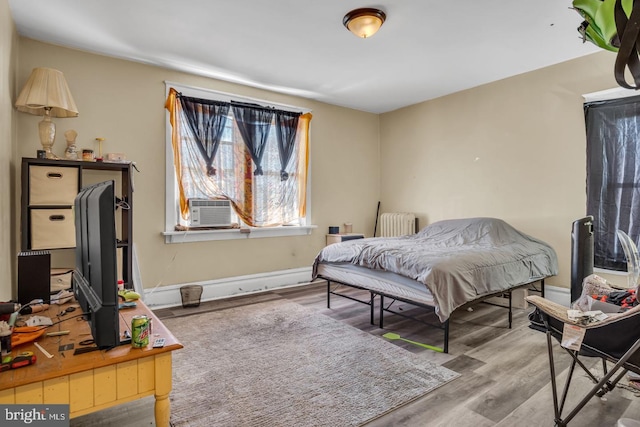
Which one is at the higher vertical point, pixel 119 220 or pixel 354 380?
pixel 119 220

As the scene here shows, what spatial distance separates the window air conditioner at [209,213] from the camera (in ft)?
13.1

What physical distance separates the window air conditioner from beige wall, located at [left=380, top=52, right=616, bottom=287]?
283cm

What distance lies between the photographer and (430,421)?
1.81 m

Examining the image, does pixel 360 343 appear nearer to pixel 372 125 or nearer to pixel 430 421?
pixel 430 421

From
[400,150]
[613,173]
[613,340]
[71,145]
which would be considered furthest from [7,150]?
[613,173]

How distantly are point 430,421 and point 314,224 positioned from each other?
3546 millimetres

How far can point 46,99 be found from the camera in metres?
2.71

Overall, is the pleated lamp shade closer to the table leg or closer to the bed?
the table leg

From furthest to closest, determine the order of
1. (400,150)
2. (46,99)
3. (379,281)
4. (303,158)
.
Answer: (400,150)
(303,158)
(379,281)
(46,99)

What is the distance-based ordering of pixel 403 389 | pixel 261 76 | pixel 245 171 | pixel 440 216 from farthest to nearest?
pixel 440 216, pixel 245 171, pixel 261 76, pixel 403 389

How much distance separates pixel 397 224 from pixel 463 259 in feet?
8.17

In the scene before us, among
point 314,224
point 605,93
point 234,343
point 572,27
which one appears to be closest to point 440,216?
point 314,224

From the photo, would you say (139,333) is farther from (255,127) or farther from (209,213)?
(255,127)

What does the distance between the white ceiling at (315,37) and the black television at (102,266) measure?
2.19 metres
